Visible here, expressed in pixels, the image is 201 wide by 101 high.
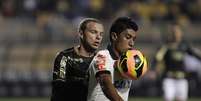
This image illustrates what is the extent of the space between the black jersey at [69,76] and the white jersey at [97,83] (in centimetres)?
94

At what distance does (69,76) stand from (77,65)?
0.16m

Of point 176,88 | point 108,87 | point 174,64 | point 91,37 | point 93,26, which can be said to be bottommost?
point 176,88

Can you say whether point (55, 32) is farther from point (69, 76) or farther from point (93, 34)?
point (93, 34)

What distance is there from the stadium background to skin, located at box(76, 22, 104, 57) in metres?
13.3

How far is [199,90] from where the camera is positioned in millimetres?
22219

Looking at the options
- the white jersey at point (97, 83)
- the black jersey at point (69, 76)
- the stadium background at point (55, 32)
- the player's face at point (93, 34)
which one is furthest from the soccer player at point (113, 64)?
the stadium background at point (55, 32)

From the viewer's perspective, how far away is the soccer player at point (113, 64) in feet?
22.4

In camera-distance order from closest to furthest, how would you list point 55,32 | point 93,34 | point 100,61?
1. point 100,61
2. point 93,34
3. point 55,32

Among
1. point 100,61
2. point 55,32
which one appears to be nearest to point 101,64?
point 100,61

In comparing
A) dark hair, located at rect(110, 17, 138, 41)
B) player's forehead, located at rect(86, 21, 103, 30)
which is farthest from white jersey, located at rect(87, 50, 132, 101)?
player's forehead, located at rect(86, 21, 103, 30)

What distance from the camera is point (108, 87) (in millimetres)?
6797

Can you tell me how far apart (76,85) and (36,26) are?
51.6 ft

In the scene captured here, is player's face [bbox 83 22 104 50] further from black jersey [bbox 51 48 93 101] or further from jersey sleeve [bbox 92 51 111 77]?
jersey sleeve [bbox 92 51 111 77]

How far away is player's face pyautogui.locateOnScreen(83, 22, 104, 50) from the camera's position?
799 cm
